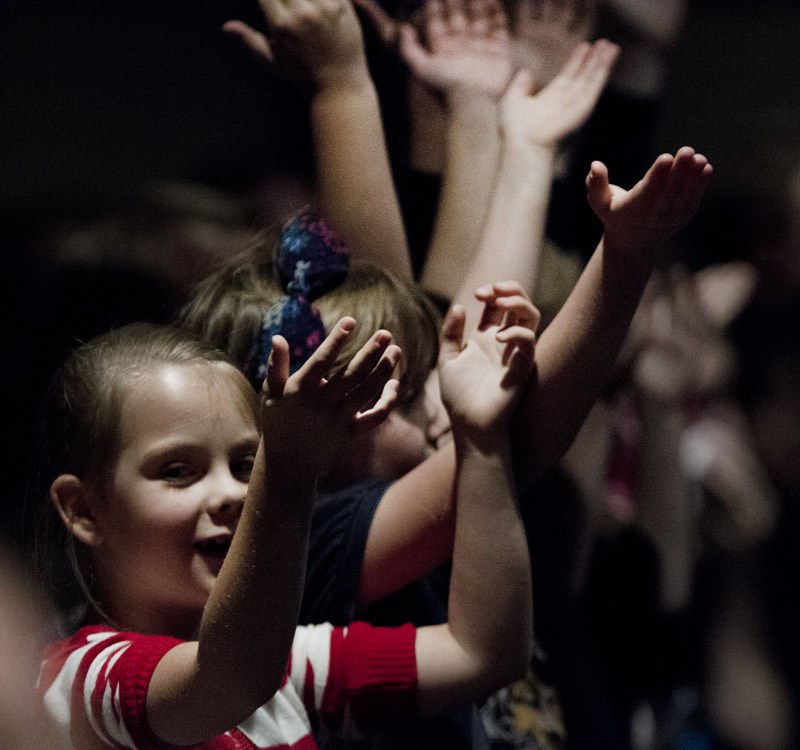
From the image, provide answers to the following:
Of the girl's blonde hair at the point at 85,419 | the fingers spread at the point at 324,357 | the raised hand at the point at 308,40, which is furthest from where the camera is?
the raised hand at the point at 308,40

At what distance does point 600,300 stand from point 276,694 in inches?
10.7

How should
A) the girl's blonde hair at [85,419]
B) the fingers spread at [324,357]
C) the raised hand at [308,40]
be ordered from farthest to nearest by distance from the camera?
the raised hand at [308,40] → the girl's blonde hair at [85,419] → the fingers spread at [324,357]

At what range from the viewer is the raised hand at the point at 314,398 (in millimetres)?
513

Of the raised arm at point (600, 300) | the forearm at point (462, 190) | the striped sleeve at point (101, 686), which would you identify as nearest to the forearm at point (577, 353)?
the raised arm at point (600, 300)

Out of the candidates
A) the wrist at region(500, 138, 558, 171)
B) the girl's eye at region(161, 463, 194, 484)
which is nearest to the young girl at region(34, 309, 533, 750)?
the girl's eye at region(161, 463, 194, 484)

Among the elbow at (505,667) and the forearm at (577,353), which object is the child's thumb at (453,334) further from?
the elbow at (505,667)

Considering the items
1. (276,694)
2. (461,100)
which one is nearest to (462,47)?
(461,100)

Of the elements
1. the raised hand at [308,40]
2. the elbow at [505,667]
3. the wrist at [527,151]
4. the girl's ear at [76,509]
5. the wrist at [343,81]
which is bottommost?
the elbow at [505,667]

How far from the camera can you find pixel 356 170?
0.73 m

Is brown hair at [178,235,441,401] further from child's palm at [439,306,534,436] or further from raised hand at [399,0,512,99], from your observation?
raised hand at [399,0,512,99]

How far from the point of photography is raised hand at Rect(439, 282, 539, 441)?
0.66 metres

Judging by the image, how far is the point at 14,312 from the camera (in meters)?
0.64

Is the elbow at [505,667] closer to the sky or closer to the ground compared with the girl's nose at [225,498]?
closer to the ground

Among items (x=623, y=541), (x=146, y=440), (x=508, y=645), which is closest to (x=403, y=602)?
(x=508, y=645)
